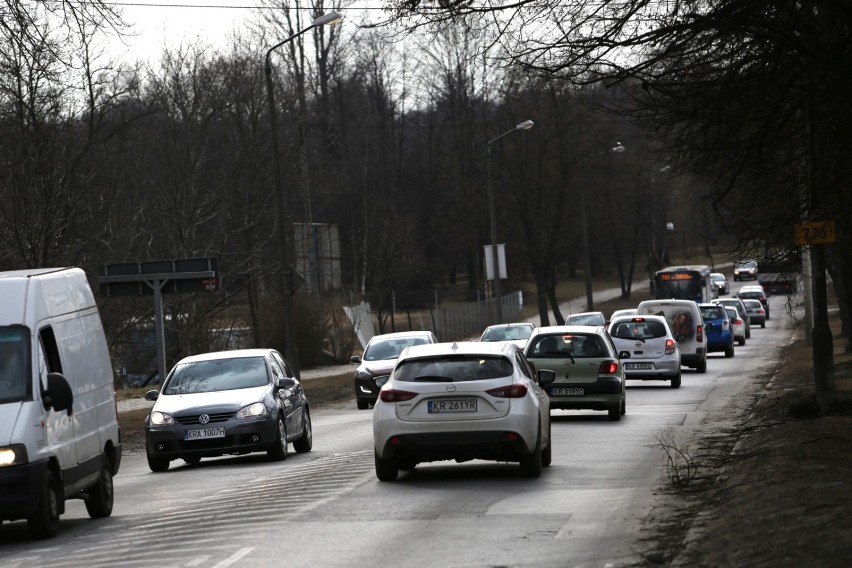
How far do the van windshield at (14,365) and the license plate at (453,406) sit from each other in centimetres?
421

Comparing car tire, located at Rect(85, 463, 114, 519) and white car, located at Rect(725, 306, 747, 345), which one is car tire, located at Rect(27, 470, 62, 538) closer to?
car tire, located at Rect(85, 463, 114, 519)

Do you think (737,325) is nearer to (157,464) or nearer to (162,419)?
(157,464)

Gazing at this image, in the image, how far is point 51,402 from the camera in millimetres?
12711

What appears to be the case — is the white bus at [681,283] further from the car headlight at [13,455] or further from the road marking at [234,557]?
the road marking at [234,557]

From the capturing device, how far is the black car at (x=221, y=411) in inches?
762

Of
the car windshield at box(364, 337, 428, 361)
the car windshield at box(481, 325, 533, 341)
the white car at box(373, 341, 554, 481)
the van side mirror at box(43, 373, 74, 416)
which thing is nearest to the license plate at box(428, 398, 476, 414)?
the white car at box(373, 341, 554, 481)

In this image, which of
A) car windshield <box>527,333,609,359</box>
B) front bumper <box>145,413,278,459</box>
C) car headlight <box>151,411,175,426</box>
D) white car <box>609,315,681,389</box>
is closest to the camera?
front bumper <box>145,413,278,459</box>

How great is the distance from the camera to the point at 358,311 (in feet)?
188

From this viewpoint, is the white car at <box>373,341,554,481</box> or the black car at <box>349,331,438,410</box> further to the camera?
the black car at <box>349,331,438,410</box>

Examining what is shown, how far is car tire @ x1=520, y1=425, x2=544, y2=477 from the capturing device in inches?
605

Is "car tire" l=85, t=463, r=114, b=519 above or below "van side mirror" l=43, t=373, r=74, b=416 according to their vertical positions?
below

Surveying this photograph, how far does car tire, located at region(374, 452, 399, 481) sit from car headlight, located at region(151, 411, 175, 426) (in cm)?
463

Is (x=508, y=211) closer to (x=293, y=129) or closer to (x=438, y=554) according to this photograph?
(x=293, y=129)

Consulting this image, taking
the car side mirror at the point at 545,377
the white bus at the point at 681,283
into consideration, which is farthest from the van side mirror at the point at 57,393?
the white bus at the point at 681,283
